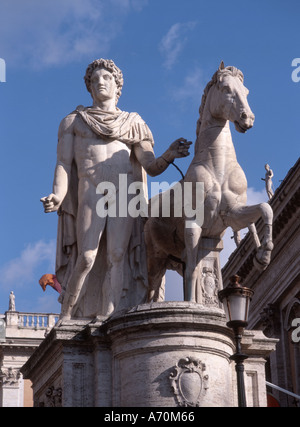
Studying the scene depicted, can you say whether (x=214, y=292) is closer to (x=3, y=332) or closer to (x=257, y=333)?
(x=257, y=333)

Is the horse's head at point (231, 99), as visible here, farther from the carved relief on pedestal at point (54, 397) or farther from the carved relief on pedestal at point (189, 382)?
the carved relief on pedestal at point (54, 397)

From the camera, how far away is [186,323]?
585 inches

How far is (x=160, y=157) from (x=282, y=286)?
89.8ft

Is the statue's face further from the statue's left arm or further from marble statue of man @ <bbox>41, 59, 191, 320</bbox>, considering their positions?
the statue's left arm

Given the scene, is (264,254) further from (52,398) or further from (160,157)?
(52,398)

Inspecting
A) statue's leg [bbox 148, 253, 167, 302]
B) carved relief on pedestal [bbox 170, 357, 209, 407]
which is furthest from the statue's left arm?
carved relief on pedestal [bbox 170, 357, 209, 407]

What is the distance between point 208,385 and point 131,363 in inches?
44.1

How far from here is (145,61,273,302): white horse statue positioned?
1623 cm

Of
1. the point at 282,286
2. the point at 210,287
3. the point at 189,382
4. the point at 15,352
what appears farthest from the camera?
the point at 15,352

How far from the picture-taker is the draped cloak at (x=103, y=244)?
1677 cm

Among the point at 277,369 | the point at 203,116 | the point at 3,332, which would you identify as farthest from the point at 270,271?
the point at 203,116

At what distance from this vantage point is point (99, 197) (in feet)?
55.6

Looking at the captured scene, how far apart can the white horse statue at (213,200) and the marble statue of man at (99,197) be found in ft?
1.21

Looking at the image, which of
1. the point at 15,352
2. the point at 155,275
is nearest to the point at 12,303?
the point at 15,352
